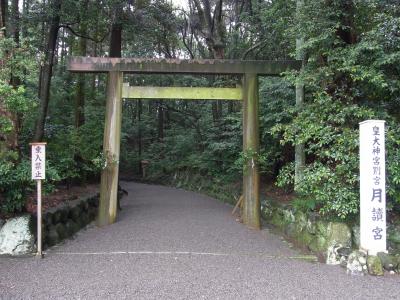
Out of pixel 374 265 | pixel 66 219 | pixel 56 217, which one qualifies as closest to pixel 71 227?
pixel 66 219

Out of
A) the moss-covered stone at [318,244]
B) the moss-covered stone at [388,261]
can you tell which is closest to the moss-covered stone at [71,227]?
the moss-covered stone at [318,244]

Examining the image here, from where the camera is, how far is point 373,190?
18.0 ft

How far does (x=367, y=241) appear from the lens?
17.8ft

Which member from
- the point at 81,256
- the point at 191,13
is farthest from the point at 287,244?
the point at 191,13

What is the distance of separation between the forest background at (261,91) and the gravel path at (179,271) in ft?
3.75

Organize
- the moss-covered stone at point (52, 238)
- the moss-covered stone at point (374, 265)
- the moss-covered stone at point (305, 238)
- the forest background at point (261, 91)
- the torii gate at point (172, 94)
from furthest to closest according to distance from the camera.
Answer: the torii gate at point (172, 94) < the moss-covered stone at point (52, 238) < the moss-covered stone at point (305, 238) < the forest background at point (261, 91) < the moss-covered stone at point (374, 265)

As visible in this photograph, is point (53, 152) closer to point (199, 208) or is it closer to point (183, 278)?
point (199, 208)

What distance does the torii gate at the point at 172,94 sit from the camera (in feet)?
28.7

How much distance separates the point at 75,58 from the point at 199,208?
587 centimetres

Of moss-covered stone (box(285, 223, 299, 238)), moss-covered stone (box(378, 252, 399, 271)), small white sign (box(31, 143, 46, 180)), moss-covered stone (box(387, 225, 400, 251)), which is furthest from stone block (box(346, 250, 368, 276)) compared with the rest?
small white sign (box(31, 143, 46, 180))

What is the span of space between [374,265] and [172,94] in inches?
219

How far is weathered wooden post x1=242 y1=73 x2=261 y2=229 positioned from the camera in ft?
29.2

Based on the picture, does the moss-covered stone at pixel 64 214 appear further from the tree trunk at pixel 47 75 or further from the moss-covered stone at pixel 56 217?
the tree trunk at pixel 47 75

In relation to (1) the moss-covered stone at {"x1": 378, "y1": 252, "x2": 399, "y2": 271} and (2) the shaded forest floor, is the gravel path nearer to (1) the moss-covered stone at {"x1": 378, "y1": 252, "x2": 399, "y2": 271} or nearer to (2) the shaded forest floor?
(1) the moss-covered stone at {"x1": 378, "y1": 252, "x2": 399, "y2": 271}
